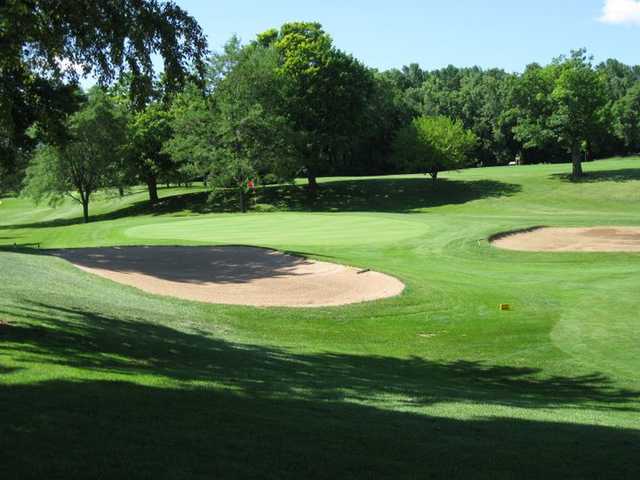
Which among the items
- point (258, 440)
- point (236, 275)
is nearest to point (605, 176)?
point (236, 275)

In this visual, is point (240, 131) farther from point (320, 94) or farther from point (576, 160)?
point (576, 160)

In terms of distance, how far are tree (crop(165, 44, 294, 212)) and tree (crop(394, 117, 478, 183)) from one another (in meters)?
12.3

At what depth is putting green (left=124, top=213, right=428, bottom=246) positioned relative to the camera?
30344 mm

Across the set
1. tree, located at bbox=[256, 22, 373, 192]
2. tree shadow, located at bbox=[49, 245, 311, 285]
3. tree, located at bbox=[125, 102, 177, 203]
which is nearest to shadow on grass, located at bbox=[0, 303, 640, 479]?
tree shadow, located at bbox=[49, 245, 311, 285]

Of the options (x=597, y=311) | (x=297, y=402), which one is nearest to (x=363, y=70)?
(x=597, y=311)

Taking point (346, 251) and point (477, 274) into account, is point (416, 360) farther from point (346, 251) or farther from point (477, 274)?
point (346, 251)

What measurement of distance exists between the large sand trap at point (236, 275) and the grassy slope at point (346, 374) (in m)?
1.15

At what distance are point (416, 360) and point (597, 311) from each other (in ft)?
18.1

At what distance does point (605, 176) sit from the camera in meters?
62.6

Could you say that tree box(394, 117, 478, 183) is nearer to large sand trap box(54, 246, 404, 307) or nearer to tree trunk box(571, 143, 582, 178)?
tree trunk box(571, 143, 582, 178)

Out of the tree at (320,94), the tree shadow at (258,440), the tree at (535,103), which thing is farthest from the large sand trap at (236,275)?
the tree at (535,103)

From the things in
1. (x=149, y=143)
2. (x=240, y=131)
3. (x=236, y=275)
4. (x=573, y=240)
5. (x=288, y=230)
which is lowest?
(x=573, y=240)

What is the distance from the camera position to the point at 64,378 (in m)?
7.70

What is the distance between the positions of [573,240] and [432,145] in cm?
3581
